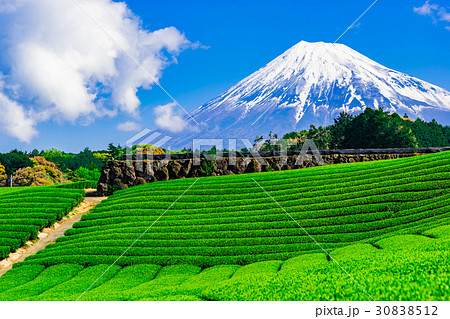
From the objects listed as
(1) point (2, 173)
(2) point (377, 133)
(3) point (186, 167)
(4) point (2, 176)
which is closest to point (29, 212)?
(3) point (186, 167)

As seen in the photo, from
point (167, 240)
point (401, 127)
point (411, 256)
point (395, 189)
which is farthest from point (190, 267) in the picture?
point (401, 127)

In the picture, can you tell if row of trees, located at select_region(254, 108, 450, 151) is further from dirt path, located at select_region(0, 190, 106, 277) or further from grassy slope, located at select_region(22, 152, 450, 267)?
dirt path, located at select_region(0, 190, 106, 277)

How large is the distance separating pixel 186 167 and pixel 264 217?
29.5 ft

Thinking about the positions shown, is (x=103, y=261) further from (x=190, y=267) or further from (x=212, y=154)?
(x=212, y=154)

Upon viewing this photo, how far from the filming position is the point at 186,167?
20.0 meters

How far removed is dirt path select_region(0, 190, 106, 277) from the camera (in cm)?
1267

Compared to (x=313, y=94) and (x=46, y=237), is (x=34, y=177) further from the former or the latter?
(x=313, y=94)

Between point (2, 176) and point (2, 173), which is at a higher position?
point (2, 173)

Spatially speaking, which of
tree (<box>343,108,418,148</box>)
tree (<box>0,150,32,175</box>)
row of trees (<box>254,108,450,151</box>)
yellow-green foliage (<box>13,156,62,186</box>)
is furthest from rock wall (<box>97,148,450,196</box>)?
tree (<box>0,150,32,175</box>)

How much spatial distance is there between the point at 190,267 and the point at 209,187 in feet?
20.0

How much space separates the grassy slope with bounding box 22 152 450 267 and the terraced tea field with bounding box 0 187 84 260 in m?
1.50

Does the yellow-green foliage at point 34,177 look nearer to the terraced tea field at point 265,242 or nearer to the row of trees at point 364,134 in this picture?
the row of trees at point 364,134

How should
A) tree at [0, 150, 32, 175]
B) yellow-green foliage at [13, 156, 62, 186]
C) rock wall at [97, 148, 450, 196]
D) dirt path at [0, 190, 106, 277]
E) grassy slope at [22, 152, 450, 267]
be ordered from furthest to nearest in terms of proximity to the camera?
tree at [0, 150, 32, 175] < yellow-green foliage at [13, 156, 62, 186] < rock wall at [97, 148, 450, 196] < dirt path at [0, 190, 106, 277] < grassy slope at [22, 152, 450, 267]

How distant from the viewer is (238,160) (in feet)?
65.9
